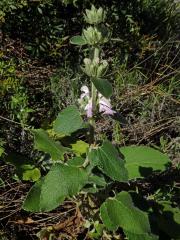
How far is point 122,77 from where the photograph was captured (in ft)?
11.0

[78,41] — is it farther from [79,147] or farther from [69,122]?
[79,147]

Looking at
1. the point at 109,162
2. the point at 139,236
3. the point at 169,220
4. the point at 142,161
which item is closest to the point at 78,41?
the point at 109,162

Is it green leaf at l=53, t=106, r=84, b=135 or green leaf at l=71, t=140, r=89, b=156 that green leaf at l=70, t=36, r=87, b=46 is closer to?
green leaf at l=53, t=106, r=84, b=135

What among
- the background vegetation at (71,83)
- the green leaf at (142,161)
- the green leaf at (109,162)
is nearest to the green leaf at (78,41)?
the green leaf at (109,162)

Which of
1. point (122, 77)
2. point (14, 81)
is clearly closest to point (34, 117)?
point (14, 81)

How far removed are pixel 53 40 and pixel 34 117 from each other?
0.71 metres

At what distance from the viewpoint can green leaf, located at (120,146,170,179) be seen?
90.7 inches

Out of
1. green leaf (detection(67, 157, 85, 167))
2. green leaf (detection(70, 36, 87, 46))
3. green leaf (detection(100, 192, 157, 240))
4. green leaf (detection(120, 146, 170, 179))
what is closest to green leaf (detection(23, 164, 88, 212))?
green leaf (detection(67, 157, 85, 167))

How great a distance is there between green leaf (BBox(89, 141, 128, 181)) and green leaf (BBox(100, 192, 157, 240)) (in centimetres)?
23

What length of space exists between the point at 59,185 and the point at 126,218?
0.32 meters

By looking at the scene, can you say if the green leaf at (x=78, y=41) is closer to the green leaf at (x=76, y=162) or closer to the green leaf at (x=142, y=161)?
the green leaf at (x=76, y=162)

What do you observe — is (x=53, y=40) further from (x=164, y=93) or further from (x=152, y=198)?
(x=152, y=198)

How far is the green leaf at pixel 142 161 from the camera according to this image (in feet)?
7.56

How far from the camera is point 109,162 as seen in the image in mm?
1918
